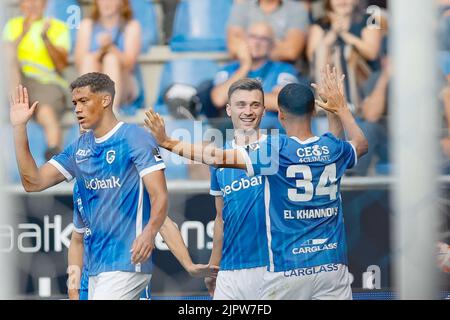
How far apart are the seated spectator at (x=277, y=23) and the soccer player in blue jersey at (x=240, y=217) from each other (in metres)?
0.11

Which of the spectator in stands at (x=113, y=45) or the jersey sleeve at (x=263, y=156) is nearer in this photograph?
the jersey sleeve at (x=263, y=156)

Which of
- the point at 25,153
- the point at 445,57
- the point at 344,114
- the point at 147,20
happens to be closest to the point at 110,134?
the point at 25,153

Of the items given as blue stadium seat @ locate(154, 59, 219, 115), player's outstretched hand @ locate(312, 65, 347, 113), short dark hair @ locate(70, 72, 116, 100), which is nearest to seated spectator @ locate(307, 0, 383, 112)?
player's outstretched hand @ locate(312, 65, 347, 113)

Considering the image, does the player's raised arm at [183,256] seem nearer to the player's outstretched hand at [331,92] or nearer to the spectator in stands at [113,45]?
the spectator in stands at [113,45]

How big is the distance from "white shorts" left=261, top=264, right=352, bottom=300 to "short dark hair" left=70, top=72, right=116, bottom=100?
576mm

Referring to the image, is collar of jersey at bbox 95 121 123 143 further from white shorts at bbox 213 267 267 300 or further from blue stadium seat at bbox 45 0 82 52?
white shorts at bbox 213 267 267 300

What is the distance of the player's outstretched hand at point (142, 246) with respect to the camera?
6.03ft

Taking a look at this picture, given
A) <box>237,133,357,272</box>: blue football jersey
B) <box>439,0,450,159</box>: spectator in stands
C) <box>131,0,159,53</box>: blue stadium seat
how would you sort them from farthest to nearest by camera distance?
<box>131,0,159,53</box>: blue stadium seat < <box>237,133,357,272</box>: blue football jersey < <box>439,0,450,159</box>: spectator in stands

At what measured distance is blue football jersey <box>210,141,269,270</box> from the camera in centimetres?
185

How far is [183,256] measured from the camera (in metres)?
1.89

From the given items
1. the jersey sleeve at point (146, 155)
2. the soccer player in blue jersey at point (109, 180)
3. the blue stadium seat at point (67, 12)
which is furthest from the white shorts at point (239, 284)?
the blue stadium seat at point (67, 12)

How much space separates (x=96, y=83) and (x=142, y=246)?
0.39 m

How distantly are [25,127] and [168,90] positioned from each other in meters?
0.34
